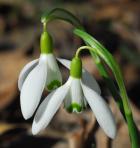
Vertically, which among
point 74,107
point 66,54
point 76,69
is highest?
point 76,69

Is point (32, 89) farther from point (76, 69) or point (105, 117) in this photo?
point (105, 117)

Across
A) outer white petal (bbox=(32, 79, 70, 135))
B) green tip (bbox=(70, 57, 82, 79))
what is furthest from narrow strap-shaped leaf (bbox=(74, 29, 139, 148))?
outer white petal (bbox=(32, 79, 70, 135))

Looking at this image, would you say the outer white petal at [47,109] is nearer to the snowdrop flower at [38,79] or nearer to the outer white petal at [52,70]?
the snowdrop flower at [38,79]

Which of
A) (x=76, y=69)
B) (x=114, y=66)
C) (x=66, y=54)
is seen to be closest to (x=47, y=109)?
(x=76, y=69)

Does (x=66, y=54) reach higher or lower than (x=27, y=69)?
lower

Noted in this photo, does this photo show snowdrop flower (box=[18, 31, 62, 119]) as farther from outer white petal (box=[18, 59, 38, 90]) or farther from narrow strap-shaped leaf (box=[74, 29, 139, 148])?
narrow strap-shaped leaf (box=[74, 29, 139, 148])

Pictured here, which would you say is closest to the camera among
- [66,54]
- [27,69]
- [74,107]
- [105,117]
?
[105,117]

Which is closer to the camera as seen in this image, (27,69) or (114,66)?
(114,66)
